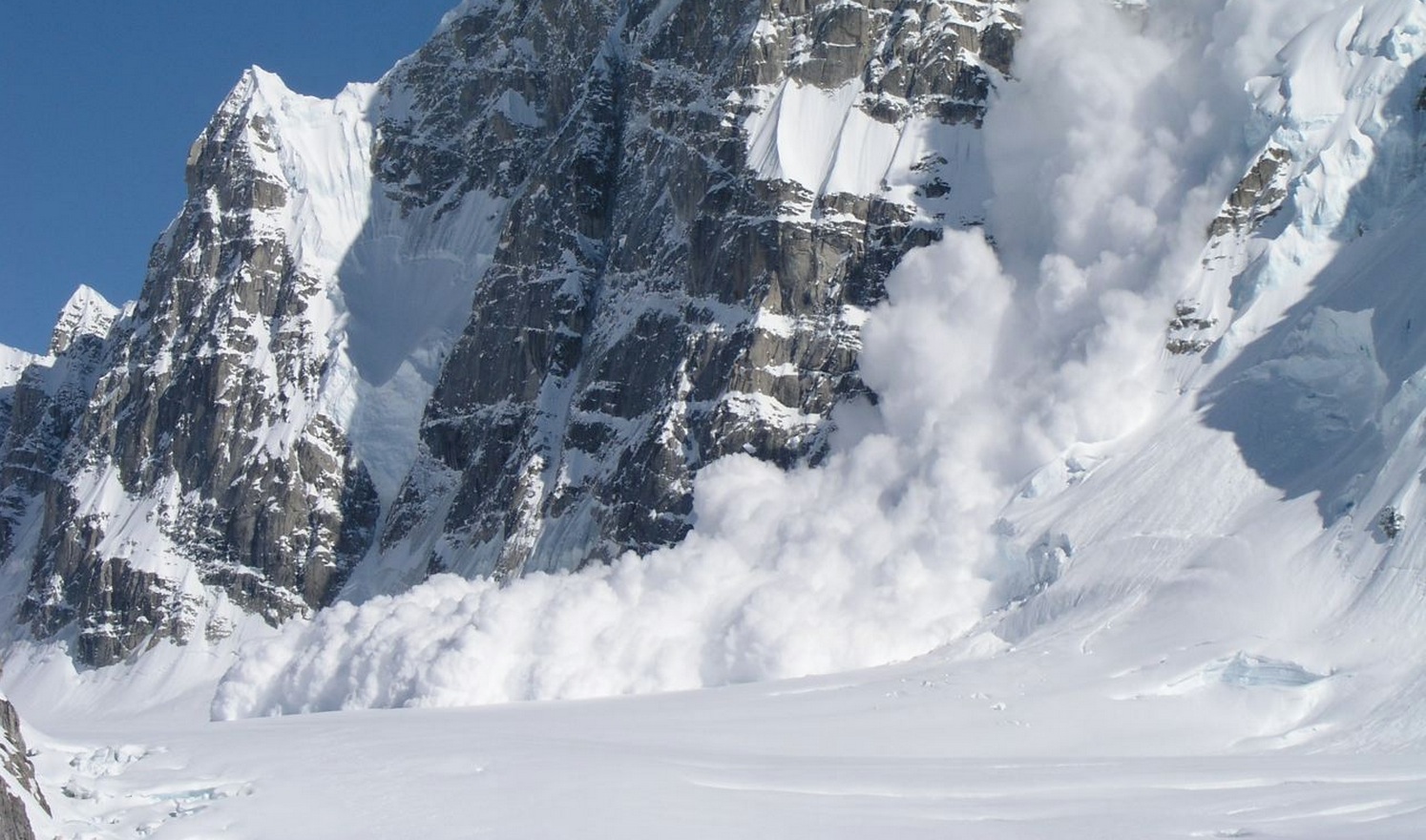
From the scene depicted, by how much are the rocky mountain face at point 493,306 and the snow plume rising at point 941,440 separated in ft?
14.3

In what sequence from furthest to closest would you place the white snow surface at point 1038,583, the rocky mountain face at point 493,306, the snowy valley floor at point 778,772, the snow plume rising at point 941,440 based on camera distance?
the rocky mountain face at point 493,306, the snow plume rising at point 941,440, the white snow surface at point 1038,583, the snowy valley floor at point 778,772

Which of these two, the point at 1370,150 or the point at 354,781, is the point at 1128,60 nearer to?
the point at 1370,150

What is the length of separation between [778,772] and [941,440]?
4660cm

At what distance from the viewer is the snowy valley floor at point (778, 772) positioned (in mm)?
34969

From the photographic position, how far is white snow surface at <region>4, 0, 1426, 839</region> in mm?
38906

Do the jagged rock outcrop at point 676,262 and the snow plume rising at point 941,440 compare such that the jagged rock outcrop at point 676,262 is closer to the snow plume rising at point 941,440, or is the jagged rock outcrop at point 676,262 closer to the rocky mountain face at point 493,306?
the rocky mountain face at point 493,306

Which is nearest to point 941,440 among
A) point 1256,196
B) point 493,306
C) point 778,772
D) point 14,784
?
point 1256,196

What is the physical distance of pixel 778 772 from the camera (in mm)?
43781

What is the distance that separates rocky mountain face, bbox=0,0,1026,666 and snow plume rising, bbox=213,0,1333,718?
4356mm

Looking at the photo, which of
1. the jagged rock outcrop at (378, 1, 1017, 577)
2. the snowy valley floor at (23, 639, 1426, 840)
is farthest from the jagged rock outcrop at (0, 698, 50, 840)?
the jagged rock outcrop at (378, 1, 1017, 577)

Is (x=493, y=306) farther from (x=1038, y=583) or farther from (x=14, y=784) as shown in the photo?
(x=14, y=784)

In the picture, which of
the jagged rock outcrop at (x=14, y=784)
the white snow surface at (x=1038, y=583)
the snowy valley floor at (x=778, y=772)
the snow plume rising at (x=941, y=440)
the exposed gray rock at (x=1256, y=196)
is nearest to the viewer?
the jagged rock outcrop at (x=14, y=784)

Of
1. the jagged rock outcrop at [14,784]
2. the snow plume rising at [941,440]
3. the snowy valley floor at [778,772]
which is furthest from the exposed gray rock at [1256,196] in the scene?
the jagged rock outcrop at [14,784]

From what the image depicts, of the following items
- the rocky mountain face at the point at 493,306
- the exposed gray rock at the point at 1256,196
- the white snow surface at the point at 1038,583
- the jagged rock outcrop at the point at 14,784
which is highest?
the rocky mountain face at the point at 493,306
